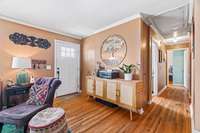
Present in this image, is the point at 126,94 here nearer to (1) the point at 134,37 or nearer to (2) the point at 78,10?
(1) the point at 134,37

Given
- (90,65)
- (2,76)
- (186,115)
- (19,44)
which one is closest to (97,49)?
(90,65)

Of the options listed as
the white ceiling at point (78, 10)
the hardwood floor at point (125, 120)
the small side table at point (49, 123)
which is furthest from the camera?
the white ceiling at point (78, 10)

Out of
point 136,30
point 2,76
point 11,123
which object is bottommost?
point 11,123

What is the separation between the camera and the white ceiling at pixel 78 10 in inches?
94.4

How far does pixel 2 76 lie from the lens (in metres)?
3.01

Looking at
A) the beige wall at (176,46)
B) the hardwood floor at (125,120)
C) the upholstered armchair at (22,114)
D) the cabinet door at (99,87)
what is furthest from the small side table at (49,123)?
the beige wall at (176,46)

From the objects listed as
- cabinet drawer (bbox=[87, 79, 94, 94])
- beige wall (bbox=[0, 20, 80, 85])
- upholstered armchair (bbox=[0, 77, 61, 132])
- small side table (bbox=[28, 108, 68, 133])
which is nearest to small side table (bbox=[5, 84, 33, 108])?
beige wall (bbox=[0, 20, 80, 85])

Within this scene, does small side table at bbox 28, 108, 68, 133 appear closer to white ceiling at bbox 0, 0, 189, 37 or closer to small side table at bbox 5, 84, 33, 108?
small side table at bbox 5, 84, 33, 108

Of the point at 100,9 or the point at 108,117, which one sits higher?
the point at 100,9

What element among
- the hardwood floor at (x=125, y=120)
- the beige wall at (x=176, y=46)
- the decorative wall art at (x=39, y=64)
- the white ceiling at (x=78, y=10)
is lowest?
the hardwood floor at (x=125, y=120)

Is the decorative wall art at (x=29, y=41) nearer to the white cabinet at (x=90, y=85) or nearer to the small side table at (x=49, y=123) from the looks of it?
the white cabinet at (x=90, y=85)

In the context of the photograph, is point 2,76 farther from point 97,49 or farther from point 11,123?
point 97,49

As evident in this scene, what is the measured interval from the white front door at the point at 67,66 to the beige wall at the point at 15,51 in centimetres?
28

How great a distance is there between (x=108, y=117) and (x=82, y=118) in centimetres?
57
